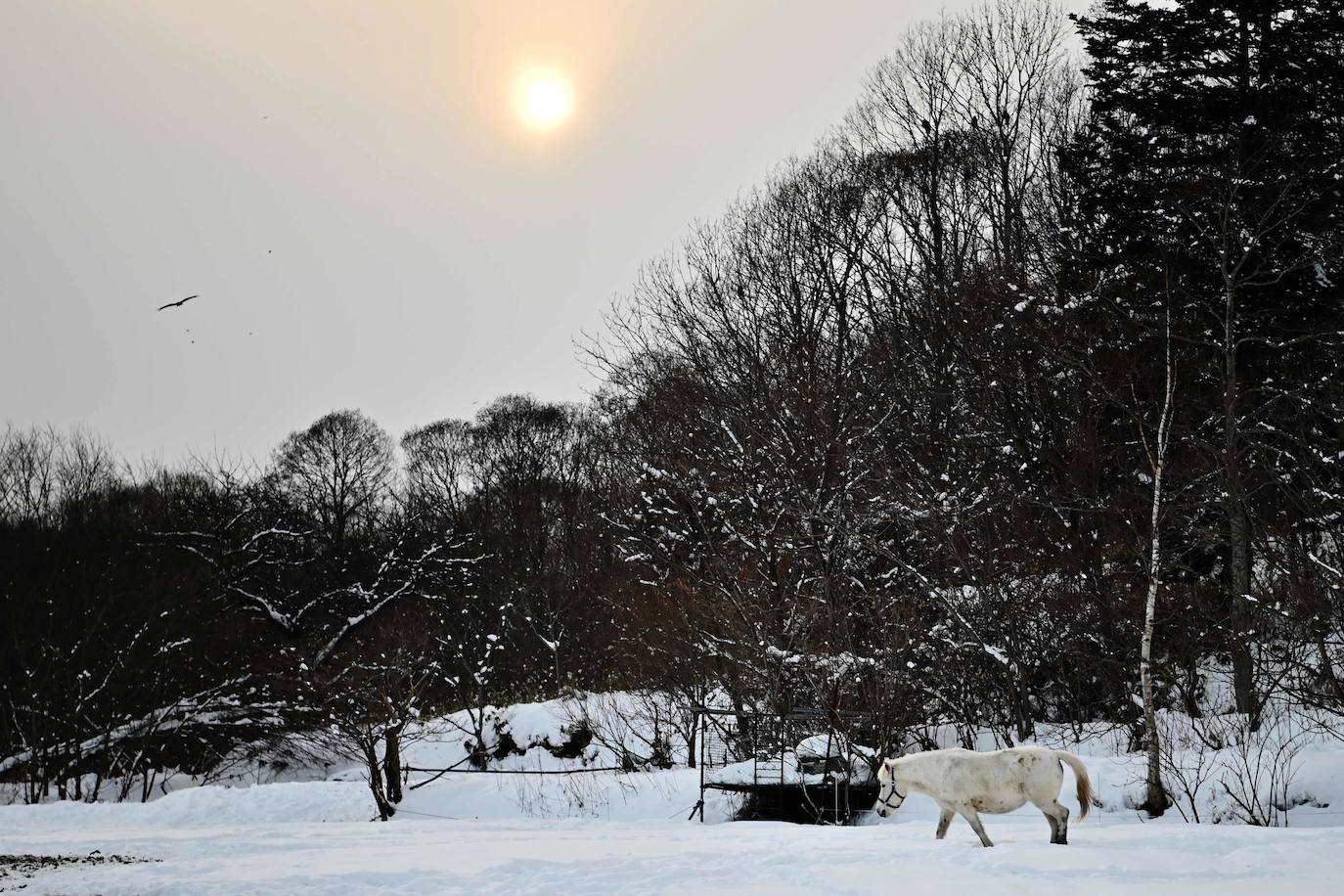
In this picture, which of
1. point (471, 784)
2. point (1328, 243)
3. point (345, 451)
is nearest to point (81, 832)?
point (471, 784)

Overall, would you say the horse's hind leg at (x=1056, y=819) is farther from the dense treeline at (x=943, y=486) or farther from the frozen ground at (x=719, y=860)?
the dense treeline at (x=943, y=486)

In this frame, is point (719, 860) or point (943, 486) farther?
point (943, 486)

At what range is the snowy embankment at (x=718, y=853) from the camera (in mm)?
7930

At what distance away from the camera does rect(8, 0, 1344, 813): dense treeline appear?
17.3 metres

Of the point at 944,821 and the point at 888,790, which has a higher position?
the point at 888,790

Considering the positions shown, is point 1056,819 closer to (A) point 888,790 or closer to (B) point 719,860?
(A) point 888,790

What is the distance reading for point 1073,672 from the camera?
18594 mm

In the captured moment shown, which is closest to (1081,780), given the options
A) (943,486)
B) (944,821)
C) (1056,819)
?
(1056,819)

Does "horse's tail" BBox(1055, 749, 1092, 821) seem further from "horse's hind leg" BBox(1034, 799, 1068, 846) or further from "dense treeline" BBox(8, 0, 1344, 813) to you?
"dense treeline" BBox(8, 0, 1344, 813)

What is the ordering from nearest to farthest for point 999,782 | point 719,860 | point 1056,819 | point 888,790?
point 1056,819 < point 999,782 < point 719,860 < point 888,790

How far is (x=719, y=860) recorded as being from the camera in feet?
31.1

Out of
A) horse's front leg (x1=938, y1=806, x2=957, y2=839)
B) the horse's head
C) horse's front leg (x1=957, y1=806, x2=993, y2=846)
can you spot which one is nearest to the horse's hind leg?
horse's front leg (x1=957, y1=806, x2=993, y2=846)

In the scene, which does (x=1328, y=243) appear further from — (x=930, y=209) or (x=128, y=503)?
(x=128, y=503)

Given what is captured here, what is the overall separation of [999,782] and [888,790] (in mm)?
1678
